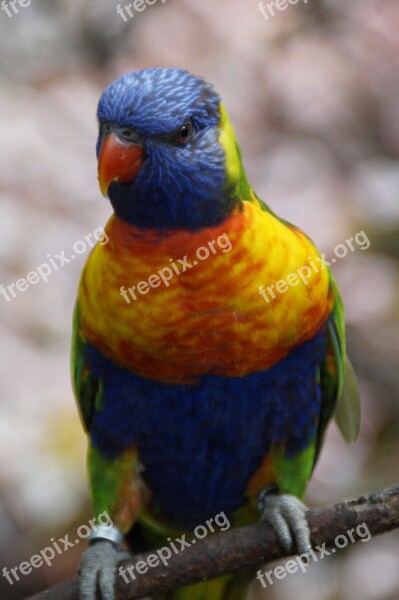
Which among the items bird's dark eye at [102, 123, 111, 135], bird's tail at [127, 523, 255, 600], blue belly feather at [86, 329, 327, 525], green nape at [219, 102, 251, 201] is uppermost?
bird's dark eye at [102, 123, 111, 135]

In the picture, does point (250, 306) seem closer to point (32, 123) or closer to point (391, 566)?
point (391, 566)

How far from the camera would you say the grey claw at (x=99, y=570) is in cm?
278

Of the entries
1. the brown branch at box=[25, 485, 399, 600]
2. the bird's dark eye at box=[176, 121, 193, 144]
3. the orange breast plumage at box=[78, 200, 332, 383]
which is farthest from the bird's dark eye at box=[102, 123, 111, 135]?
the brown branch at box=[25, 485, 399, 600]

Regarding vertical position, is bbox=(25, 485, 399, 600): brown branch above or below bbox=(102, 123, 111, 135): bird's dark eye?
below

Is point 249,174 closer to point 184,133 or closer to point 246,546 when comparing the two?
point 184,133

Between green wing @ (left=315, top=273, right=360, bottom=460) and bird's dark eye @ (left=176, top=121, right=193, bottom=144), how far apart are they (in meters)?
0.72

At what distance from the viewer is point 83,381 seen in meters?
3.07

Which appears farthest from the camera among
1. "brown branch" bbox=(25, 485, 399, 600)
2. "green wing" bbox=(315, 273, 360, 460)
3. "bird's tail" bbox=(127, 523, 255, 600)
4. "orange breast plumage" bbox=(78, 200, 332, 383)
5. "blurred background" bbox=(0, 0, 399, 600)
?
"blurred background" bbox=(0, 0, 399, 600)

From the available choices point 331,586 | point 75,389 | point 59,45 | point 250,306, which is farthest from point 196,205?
point 59,45

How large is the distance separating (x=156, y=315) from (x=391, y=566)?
191 cm

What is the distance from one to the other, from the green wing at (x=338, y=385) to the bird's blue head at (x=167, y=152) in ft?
1.87

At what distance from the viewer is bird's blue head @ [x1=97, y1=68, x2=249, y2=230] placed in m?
2.49

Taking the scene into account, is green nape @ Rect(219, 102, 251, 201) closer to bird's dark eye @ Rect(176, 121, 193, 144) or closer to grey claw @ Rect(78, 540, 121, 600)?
bird's dark eye @ Rect(176, 121, 193, 144)

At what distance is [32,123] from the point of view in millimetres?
4660
